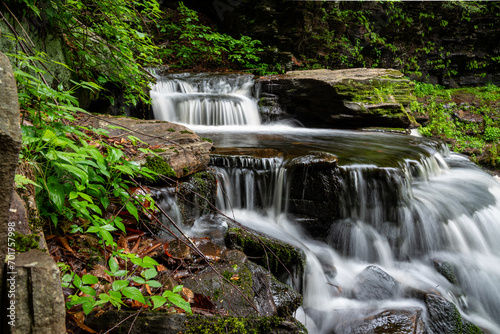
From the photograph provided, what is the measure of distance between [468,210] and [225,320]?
16.5 ft

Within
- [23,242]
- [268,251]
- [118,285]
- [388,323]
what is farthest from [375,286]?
[23,242]

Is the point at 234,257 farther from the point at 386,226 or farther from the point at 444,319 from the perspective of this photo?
the point at 386,226

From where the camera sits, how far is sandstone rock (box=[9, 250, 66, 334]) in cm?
103

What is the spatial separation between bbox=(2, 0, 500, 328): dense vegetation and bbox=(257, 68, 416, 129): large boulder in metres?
1.83

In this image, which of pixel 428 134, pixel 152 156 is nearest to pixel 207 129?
pixel 152 156

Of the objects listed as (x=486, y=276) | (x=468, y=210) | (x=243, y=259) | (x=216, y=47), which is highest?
(x=216, y=47)

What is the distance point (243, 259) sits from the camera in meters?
2.62

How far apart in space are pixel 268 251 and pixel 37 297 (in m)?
2.22

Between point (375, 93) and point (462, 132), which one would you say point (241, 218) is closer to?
point (375, 93)

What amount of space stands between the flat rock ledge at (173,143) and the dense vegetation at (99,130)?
0.32 metres

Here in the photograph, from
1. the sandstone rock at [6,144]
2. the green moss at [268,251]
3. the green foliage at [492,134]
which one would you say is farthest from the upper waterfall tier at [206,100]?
the green foliage at [492,134]

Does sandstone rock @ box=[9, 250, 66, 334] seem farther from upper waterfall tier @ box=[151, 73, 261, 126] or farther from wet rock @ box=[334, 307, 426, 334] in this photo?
upper waterfall tier @ box=[151, 73, 261, 126]

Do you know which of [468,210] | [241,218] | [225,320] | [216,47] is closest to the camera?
[225,320]

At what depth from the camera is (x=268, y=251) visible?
9.82 ft
